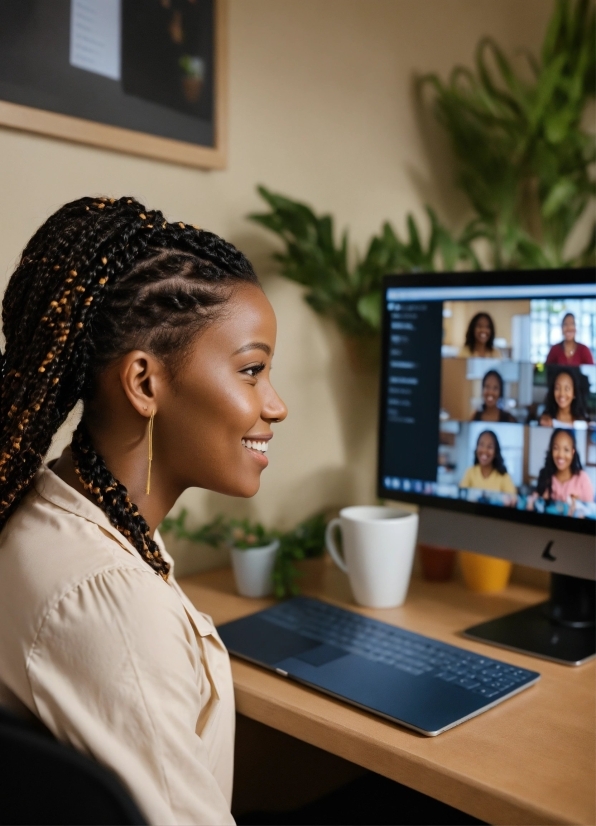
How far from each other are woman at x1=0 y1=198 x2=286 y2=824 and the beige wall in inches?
15.3

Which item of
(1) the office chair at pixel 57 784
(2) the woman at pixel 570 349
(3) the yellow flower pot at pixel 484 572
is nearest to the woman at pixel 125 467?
(1) the office chair at pixel 57 784

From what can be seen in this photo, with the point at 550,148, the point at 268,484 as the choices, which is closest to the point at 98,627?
the point at 268,484

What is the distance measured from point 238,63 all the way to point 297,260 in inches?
13.8

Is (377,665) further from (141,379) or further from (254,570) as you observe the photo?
(141,379)

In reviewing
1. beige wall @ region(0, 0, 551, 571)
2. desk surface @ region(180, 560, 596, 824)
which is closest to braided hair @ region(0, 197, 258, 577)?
desk surface @ region(180, 560, 596, 824)

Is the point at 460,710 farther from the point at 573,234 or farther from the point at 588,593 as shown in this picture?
the point at 573,234

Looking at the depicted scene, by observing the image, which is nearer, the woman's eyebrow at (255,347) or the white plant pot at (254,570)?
the woman's eyebrow at (255,347)

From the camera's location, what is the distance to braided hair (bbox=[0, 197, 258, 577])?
837 mm

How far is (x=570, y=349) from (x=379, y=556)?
410 mm

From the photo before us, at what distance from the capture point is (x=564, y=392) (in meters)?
1.16

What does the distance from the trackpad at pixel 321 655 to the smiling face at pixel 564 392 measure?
448 mm

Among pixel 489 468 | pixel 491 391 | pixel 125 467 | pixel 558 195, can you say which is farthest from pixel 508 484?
pixel 558 195

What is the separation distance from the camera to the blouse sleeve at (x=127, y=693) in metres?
0.70

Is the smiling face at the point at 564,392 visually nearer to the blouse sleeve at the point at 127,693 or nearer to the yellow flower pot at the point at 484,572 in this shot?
the yellow flower pot at the point at 484,572
